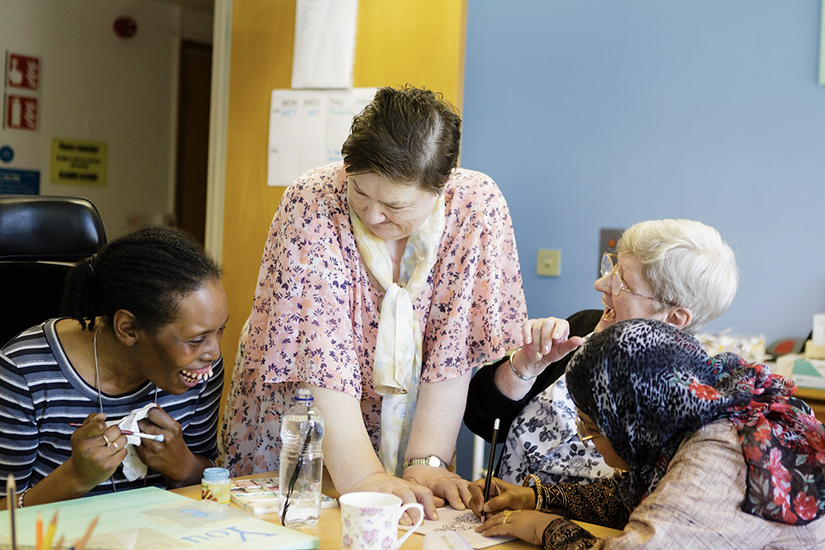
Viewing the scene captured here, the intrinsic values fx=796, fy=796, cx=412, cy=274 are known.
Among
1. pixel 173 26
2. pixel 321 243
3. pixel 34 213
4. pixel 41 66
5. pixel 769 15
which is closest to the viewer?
pixel 321 243

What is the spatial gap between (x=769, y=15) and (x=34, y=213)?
2.44m

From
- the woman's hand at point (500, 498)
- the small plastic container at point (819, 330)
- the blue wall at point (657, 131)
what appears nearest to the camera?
the woman's hand at point (500, 498)

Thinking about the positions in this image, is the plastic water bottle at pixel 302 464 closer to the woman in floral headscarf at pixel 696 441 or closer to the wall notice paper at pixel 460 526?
the wall notice paper at pixel 460 526

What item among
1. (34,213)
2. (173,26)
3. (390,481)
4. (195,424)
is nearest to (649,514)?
(390,481)

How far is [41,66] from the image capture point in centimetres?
426

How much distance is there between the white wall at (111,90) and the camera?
4.23 m

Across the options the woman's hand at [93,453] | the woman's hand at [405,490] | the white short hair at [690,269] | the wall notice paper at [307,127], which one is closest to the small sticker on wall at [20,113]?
the wall notice paper at [307,127]

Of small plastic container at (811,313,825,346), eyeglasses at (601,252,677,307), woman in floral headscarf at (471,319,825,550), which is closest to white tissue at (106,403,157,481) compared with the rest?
woman in floral headscarf at (471,319,825,550)

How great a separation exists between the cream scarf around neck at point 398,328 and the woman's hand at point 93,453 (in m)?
0.47

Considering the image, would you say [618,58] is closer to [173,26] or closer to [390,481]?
[390,481]

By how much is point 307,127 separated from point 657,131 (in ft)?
4.38

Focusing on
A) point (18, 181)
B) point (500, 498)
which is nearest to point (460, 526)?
point (500, 498)

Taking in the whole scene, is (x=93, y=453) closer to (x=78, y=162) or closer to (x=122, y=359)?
(x=122, y=359)

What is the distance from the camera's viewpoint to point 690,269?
1452mm
